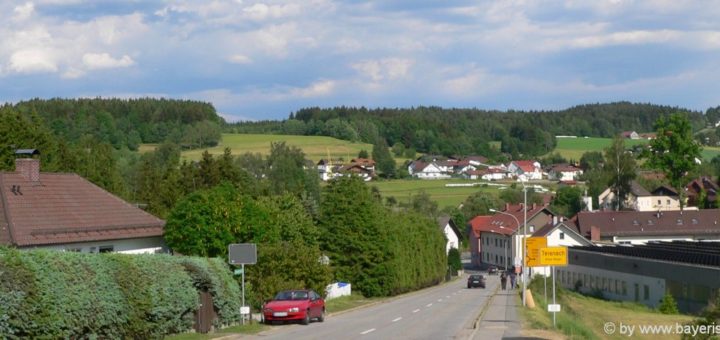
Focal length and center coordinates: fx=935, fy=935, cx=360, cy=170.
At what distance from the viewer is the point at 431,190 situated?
15150 cm

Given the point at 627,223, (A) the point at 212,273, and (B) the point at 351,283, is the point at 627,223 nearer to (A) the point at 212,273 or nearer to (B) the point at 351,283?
(B) the point at 351,283

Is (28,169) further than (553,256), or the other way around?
(28,169)

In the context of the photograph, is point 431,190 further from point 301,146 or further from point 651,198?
point 651,198

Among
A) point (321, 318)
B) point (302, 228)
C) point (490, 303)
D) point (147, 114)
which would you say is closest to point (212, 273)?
point (321, 318)

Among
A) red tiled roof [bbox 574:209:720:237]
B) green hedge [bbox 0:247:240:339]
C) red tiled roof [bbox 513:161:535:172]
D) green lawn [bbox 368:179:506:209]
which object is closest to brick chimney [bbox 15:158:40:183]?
green hedge [bbox 0:247:240:339]

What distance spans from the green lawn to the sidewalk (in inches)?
3688

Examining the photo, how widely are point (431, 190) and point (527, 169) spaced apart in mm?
43983

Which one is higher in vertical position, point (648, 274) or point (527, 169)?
point (527, 169)

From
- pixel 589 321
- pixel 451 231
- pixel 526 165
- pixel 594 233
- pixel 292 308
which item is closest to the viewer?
pixel 292 308

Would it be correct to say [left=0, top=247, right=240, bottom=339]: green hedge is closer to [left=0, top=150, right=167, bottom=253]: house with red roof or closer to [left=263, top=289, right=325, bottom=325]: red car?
[left=263, top=289, right=325, bottom=325]: red car

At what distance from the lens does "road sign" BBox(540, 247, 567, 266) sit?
30953 mm

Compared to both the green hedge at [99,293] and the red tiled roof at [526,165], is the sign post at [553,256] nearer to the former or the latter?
the green hedge at [99,293]

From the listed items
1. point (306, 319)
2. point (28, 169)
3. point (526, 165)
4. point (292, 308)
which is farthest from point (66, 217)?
point (526, 165)

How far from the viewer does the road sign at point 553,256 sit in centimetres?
3095
